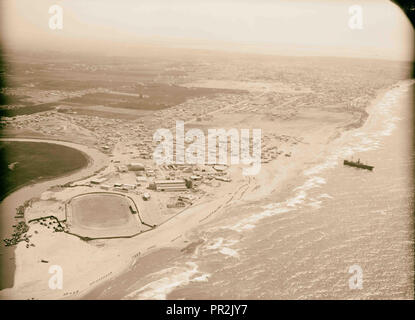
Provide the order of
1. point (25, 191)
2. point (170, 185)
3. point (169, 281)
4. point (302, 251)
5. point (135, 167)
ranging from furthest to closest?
point (135, 167), point (170, 185), point (25, 191), point (302, 251), point (169, 281)

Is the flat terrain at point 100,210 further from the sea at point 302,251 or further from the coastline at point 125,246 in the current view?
the sea at point 302,251

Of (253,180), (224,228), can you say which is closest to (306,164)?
(253,180)

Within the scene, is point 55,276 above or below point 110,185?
below

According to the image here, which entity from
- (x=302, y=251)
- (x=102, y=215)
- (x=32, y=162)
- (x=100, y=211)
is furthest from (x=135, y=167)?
(x=302, y=251)

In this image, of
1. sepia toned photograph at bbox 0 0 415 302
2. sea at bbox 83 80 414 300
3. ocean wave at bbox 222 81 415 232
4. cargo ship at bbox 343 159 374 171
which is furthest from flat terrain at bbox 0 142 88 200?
cargo ship at bbox 343 159 374 171

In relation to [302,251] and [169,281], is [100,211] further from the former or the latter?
[302,251]

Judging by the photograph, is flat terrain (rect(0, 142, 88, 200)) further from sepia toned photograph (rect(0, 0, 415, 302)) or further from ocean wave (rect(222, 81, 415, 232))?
ocean wave (rect(222, 81, 415, 232))
